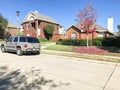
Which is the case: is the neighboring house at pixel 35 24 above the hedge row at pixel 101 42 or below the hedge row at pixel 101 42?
above

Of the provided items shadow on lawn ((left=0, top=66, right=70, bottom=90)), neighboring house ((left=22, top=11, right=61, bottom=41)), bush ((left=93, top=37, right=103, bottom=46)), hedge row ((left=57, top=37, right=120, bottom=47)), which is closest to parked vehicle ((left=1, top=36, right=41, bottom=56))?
shadow on lawn ((left=0, top=66, right=70, bottom=90))

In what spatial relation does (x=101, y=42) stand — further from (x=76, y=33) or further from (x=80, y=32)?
(x=76, y=33)

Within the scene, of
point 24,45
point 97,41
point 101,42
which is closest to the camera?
point 24,45

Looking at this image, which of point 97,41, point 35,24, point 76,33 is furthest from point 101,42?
point 35,24

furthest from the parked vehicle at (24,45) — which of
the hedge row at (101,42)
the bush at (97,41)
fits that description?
the bush at (97,41)

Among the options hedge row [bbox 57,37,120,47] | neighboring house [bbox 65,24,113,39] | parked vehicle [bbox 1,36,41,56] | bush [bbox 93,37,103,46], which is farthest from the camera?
neighboring house [bbox 65,24,113,39]

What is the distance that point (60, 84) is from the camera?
6.15 metres

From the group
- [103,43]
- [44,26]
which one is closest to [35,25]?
[44,26]

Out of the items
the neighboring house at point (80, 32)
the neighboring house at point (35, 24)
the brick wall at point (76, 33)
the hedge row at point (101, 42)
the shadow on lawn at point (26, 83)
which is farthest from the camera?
the neighboring house at point (35, 24)

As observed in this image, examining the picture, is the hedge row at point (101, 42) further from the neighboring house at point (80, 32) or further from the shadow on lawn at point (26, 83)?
the shadow on lawn at point (26, 83)

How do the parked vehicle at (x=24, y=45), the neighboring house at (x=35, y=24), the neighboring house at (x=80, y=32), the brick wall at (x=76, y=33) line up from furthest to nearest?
the neighboring house at (x=35, y=24) → the brick wall at (x=76, y=33) → the neighboring house at (x=80, y=32) → the parked vehicle at (x=24, y=45)

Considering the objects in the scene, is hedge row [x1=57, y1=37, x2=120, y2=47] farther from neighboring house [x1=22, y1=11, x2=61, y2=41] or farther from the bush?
neighboring house [x1=22, y1=11, x2=61, y2=41]

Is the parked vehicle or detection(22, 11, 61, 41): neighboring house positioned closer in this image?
the parked vehicle

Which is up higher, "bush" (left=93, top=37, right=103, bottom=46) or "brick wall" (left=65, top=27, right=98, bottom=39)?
"brick wall" (left=65, top=27, right=98, bottom=39)
